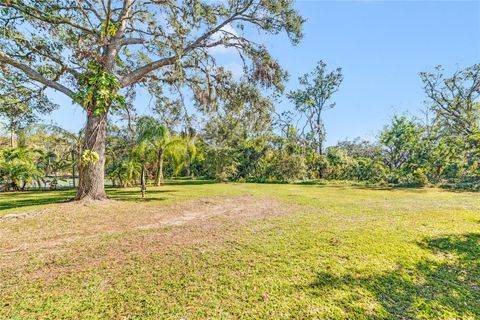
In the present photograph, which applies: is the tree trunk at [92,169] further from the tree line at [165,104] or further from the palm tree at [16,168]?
the palm tree at [16,168]

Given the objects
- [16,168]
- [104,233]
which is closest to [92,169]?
[104,233]

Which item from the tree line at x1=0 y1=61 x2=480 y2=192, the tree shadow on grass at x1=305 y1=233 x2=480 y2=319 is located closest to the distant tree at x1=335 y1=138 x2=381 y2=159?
the tree line at x1=0 y1=61 x2=480 y2=192

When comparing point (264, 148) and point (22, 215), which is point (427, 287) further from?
point (264, 148)

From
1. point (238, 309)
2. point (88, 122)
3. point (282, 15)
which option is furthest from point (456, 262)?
point (88, 122)

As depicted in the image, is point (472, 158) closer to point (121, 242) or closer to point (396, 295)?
point (396, 295)

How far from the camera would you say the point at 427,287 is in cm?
272

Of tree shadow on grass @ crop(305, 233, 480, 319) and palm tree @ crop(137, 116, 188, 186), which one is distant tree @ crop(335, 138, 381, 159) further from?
tree shadow on grass @ crop(305, 233, 480, 319)

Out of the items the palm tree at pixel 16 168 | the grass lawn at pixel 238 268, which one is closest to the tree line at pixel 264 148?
the palm tree at pixel 16 168

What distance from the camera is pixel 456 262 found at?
11.2 ft

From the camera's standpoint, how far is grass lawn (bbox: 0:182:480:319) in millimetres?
2281

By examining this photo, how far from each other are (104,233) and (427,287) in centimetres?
550

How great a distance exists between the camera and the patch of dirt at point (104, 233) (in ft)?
10.8

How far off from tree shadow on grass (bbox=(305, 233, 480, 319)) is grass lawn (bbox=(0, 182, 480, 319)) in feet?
0.05

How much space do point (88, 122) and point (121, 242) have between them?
5.70m
